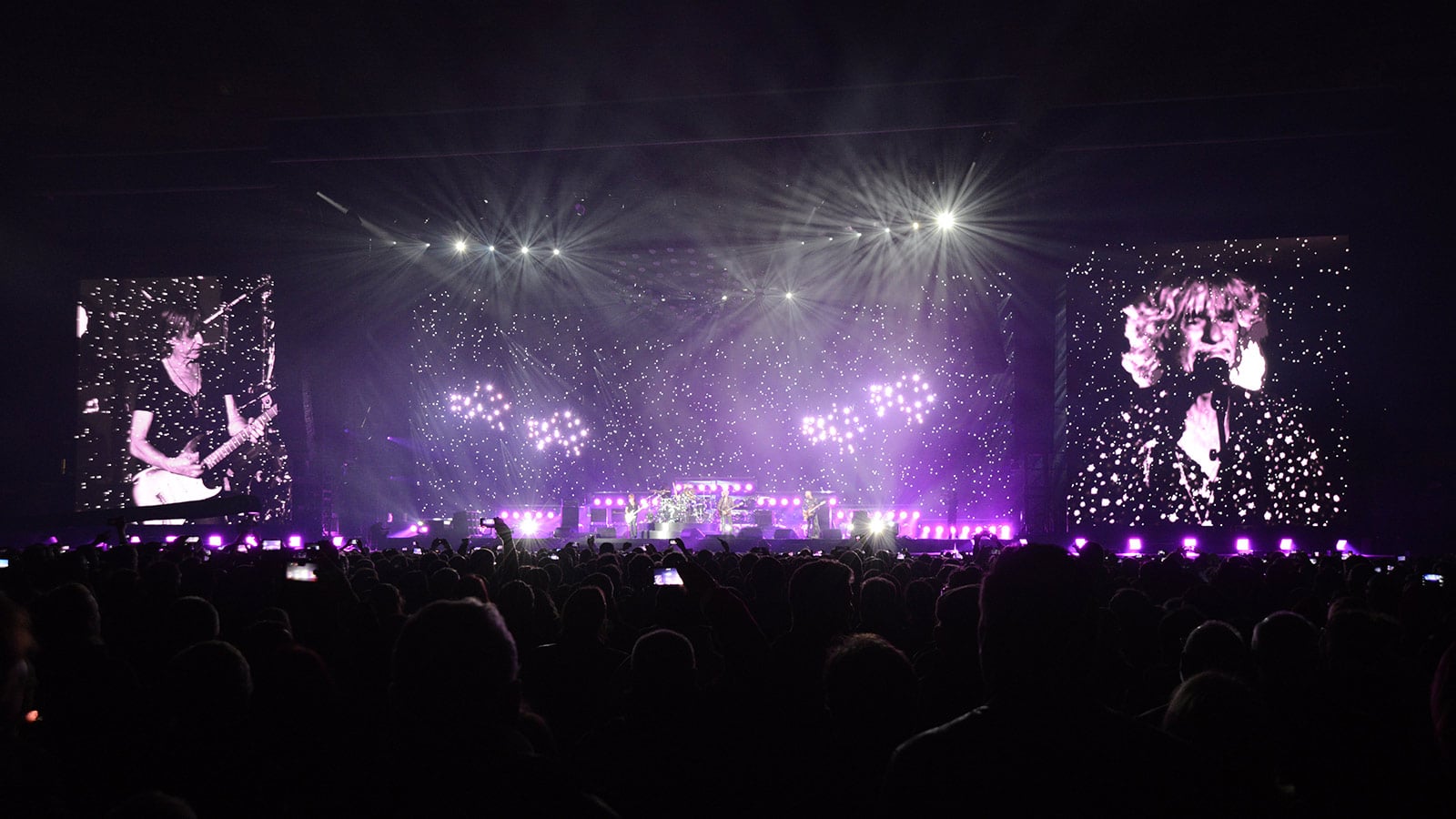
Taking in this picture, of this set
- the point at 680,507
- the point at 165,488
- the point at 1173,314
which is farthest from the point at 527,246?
the point at 1173,314

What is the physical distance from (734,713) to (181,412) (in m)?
23.7

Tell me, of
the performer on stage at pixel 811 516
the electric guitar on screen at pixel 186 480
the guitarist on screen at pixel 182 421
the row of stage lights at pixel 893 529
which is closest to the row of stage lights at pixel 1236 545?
the row of stage lights at pixel 893 529

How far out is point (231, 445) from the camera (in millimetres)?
21859

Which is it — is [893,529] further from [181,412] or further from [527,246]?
[181,412]

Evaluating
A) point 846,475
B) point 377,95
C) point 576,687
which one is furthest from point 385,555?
point 846,475

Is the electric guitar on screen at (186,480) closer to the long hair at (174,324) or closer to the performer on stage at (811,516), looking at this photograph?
the long hair at (174,324)

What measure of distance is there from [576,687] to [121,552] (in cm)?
654

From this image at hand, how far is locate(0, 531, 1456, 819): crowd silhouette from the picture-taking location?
1.60 meters

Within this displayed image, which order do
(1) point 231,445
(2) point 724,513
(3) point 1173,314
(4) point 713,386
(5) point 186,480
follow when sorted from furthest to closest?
(4) point 713,386 < (2) point 724,513 < (1) point 231,445 < (5) point 186,480 < (3) point 1173,314

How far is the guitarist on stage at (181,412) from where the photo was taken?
21.5 m

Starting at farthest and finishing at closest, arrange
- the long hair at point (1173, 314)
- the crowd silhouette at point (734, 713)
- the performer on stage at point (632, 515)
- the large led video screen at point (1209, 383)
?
1. the performer on stage at point (632, 515)
2. the long hair at point (1173, 314)
3. the large led video screen at point (1209, 383)
4. the crowd silhouette at point (734, 713)

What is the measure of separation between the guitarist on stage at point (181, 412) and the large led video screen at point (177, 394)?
0.02 meters

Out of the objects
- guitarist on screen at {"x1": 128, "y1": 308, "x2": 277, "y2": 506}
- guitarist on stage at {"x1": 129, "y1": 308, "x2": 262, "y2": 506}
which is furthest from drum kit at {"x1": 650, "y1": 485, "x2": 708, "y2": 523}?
guitarist on stage at {"x1": 129, "y1": 308, "x2": 262, "y2": 506}

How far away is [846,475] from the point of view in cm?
2834
